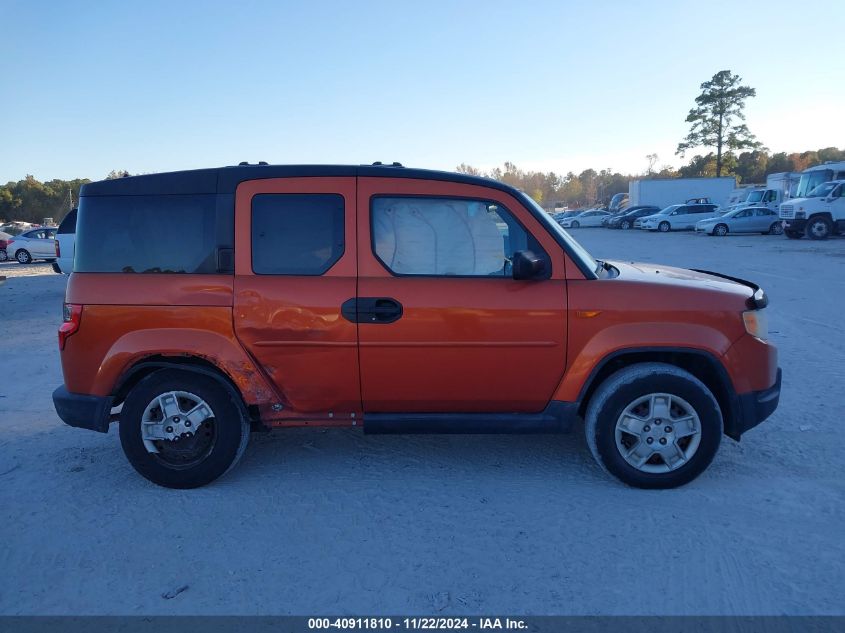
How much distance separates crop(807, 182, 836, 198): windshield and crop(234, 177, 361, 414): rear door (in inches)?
1129

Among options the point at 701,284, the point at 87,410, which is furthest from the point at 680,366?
the point at 87,410

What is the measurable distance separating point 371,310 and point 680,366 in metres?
2.03

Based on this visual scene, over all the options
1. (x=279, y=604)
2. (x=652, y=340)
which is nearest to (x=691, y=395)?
(x=652, y=340)

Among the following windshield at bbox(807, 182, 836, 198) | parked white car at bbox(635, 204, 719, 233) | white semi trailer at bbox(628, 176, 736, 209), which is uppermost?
white semi trailer at bbox(628, 176, 736, 209)

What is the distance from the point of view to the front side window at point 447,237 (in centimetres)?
397

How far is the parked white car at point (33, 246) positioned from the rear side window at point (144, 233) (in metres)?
24.8

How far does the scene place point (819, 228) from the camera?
26.6 meters

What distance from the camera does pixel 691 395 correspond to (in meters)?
3.85

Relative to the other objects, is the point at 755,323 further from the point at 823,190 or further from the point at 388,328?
the point at 823,190

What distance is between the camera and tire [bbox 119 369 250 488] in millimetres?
3979

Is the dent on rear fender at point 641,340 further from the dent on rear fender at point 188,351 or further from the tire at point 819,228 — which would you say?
the tire at point 819,228

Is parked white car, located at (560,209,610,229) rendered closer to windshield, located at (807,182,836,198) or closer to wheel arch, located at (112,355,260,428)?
windshield, located at (807,182,836,198)

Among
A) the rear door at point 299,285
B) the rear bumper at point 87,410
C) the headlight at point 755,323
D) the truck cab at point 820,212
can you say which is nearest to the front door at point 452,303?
the rear door at point 299,285

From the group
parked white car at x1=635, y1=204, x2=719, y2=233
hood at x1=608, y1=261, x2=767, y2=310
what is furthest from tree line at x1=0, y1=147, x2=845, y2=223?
hood at x1=608, y1=261, x2=767, y2=310
